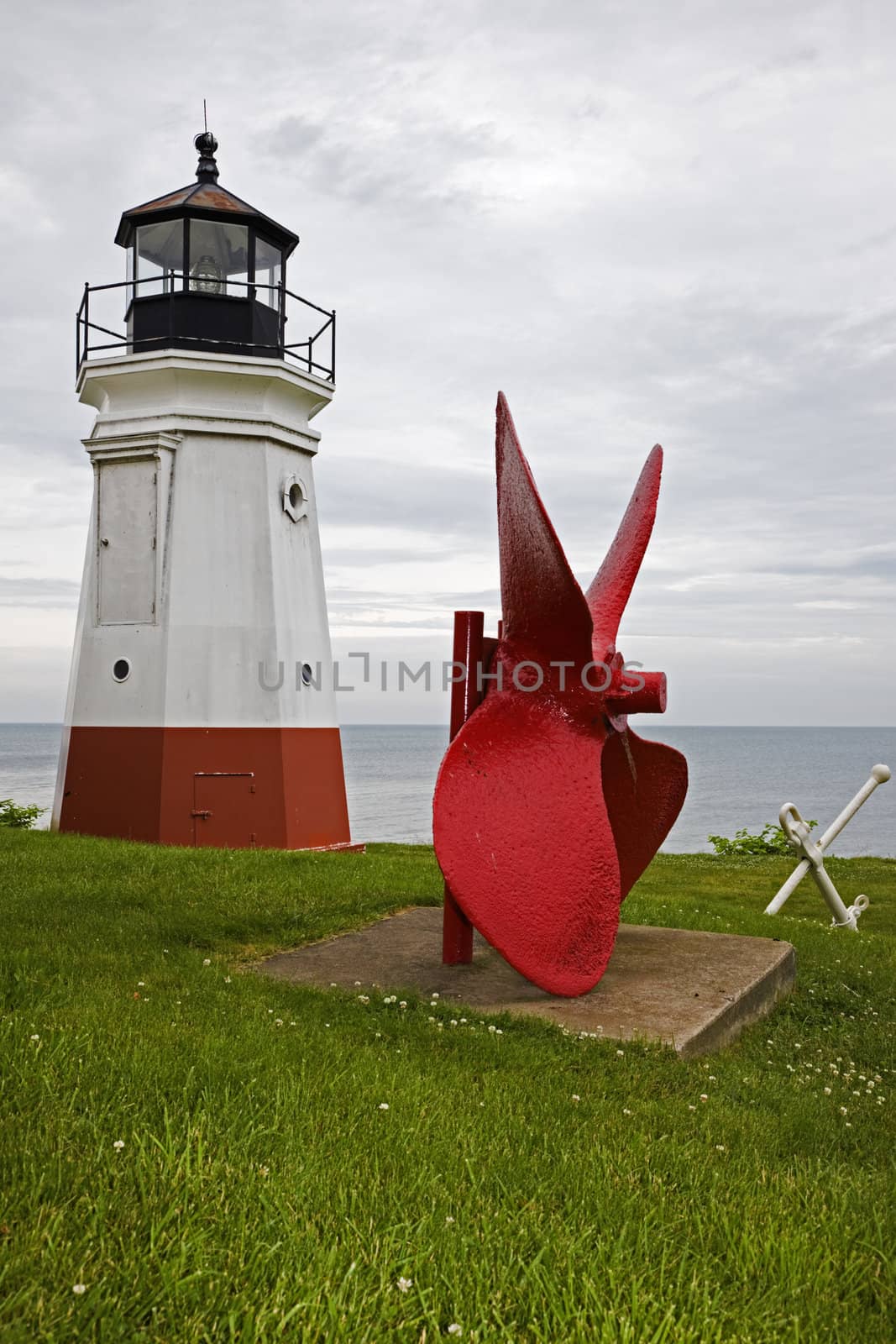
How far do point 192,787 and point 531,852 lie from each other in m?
8.84

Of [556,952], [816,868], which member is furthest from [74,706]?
[556,952]

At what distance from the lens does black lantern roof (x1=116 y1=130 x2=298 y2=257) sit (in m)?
14.3

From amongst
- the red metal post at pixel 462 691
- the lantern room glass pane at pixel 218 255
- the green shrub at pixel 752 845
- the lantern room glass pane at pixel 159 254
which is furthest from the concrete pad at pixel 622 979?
the green shrub at pixel 752 845

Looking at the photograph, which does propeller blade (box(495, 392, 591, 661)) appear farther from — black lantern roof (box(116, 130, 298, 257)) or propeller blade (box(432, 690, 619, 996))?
black lantern roof (box(116, 130, 298, 257))

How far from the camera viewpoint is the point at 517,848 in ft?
17.7

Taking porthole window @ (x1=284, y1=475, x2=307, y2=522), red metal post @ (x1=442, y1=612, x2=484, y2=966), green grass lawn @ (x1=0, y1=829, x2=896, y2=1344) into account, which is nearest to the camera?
green grass lawn @ (x1=0, y1=829, x2=896, y2=1344)

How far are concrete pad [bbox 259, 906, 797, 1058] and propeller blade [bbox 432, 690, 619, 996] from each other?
29 cm

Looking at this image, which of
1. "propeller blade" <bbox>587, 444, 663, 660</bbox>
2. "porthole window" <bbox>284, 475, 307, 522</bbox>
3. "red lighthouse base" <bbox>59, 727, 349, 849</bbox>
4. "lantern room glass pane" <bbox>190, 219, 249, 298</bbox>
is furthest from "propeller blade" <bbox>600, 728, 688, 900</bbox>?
"lantern room glass pane" <bbox>190, 219, 249, 298</bbox>

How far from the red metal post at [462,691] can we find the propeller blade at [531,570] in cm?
22

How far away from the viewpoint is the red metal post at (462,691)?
614 cm

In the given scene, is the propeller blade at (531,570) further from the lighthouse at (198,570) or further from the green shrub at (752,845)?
the green shrub at (752,845)

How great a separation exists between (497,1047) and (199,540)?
10.4 meters

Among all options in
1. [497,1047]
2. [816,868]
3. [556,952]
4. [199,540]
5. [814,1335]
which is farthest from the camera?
[199,540]

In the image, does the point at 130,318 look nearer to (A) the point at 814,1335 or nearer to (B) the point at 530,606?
(B) the point at 530,606
